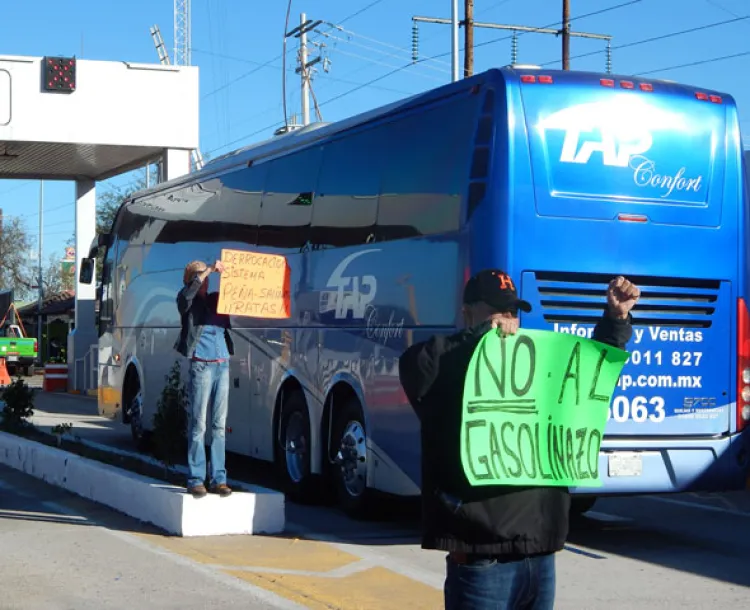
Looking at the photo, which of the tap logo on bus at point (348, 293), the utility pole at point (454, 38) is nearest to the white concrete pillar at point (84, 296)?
the utility pole at point (454, 38)

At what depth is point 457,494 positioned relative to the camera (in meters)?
4.37

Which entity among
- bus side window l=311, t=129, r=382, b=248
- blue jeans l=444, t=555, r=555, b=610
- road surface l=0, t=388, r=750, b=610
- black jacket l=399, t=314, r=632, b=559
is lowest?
road surface l=0, t=388, r=750, b=610

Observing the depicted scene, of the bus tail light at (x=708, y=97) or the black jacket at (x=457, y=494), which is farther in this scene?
the bus tail light at (x=708, y=97)

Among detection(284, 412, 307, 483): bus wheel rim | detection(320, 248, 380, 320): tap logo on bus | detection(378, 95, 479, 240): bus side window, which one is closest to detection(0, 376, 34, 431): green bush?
detection(284, 412, 307, 483): bus wheel rim

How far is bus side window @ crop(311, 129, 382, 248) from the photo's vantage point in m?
11.5

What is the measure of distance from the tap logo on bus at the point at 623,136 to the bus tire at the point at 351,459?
3.16 metres

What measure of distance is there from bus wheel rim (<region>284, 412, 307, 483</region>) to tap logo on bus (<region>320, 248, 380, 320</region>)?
131cm

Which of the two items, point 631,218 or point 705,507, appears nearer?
point 631,218

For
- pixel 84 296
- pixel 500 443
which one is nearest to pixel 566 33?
pixel 84 296

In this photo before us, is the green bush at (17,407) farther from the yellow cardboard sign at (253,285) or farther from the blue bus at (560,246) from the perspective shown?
the yellow cardboard sign at (253,285)

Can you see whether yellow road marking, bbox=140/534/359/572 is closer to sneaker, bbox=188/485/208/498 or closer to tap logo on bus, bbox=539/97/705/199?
sneaker, bbox=188/485/208/498

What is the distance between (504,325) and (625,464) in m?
5.51

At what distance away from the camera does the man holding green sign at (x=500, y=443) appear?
4.26 metres

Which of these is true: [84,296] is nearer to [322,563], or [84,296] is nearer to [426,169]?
[426,169]
